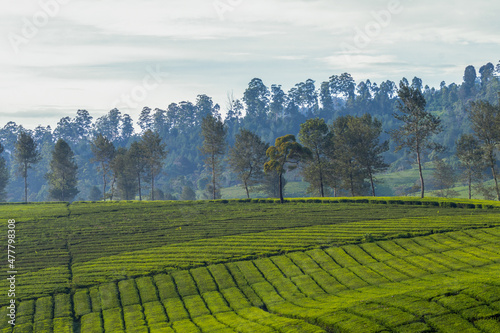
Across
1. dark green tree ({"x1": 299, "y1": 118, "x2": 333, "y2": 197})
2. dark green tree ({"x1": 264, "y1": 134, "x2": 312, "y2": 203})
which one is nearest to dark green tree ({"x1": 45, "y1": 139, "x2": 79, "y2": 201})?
dark green tree ({"x1": 264, "y1": 134, "x2": 312, "y2": 203})

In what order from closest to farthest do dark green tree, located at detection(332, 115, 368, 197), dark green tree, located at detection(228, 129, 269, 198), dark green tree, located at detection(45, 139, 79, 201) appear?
1. dark green tree, located at detection(332, 115, 368, 197)
2. dark green tree, located at detection(228, 129, 269, 198)
3. dark green tree, located at detection(45, 139, 79, 201)

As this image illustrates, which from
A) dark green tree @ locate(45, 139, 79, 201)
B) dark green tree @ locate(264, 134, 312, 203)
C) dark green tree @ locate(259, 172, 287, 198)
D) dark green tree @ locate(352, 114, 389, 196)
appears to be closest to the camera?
dark green tree @ locate(264, 134, 312, 203)

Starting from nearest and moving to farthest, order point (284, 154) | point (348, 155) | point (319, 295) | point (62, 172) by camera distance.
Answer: point (319, 295) → point (284, 154) → point (348, 155) → point (62, 172)

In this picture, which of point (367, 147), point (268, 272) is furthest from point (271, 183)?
point (268, 272)

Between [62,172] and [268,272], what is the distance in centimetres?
11011

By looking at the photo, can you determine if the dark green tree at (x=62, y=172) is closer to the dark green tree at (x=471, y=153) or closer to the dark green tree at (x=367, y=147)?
the dark green tree at (x=367, y=147)

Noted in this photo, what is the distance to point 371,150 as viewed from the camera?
107 meters

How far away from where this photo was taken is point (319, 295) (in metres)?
42.9

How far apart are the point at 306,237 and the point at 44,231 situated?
132 feet

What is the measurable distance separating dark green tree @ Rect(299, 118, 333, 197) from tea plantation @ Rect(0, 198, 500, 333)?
87.0ft

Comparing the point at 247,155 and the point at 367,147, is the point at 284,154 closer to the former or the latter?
the point at 367,147

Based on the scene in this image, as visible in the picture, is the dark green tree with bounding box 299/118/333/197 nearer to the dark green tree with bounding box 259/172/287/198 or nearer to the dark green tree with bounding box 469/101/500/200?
the dark green tree with bounding box 259/172/287/198

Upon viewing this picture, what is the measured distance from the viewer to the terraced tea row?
3200 centimetres

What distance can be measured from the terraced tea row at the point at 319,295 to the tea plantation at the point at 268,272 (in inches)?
4.7
